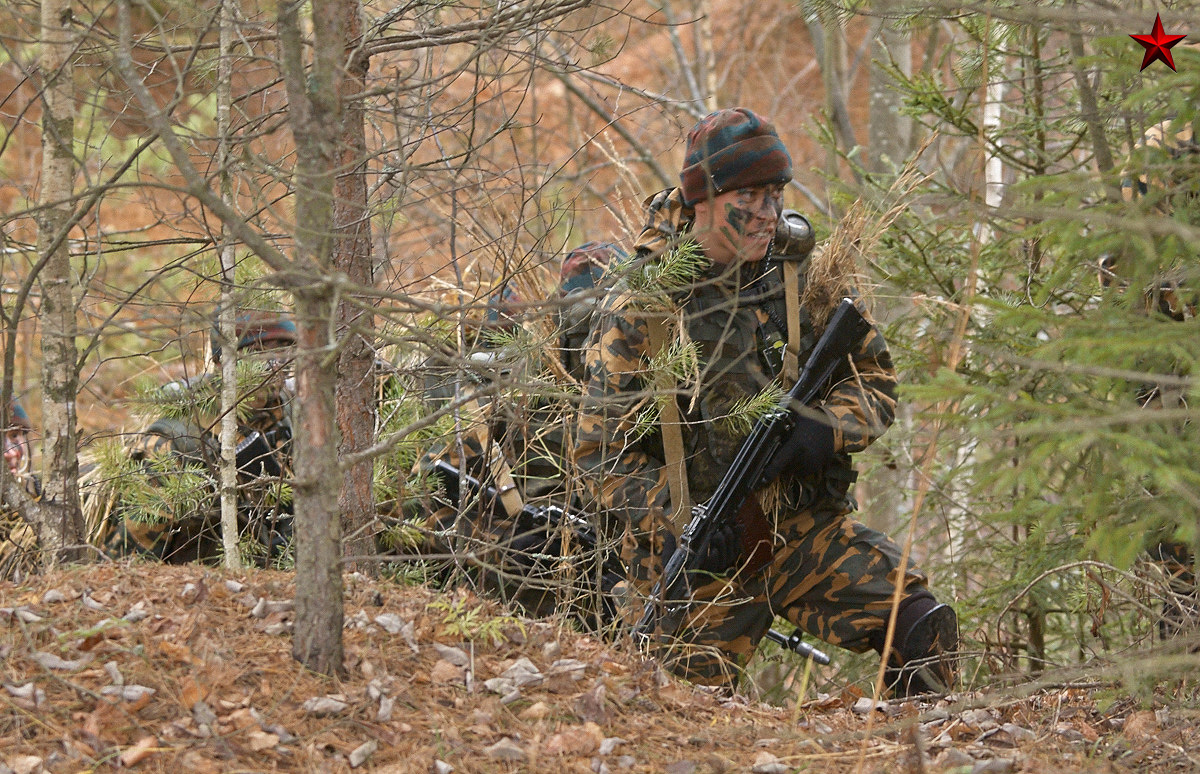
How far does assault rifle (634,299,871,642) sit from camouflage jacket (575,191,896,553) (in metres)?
0.11

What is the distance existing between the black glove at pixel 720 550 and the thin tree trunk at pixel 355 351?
48.8 inches

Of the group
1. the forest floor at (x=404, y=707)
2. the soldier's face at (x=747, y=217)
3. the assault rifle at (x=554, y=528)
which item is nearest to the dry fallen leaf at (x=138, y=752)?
the forest floor at (x=404, y=707)

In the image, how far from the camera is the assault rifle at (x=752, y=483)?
3896 mm

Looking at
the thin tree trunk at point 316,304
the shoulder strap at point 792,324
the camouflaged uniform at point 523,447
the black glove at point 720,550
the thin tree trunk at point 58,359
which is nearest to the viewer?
the thin tree trunk at point 316,304

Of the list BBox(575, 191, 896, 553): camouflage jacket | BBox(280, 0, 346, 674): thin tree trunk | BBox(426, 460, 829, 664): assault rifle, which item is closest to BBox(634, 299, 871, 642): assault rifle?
BBox(575, 191, 896, 553): camouflage jacket

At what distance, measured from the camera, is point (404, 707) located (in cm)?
248

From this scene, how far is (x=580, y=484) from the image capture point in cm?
372

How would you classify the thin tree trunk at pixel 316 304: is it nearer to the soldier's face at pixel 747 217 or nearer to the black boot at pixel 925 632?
the soldier's face at pixel 747 217

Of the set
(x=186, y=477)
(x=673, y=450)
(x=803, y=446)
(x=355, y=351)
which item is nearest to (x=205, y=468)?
(x=186, y=477)

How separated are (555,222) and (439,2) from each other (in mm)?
834

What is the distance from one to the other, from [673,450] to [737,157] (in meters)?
1.17

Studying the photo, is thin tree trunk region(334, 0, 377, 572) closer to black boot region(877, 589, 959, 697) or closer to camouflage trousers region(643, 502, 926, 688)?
camouflage trousers region(643, 502, 926, 688)

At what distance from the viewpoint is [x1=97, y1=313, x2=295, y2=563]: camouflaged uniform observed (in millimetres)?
3588

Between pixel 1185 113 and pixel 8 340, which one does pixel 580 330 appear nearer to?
pixel 8 340
